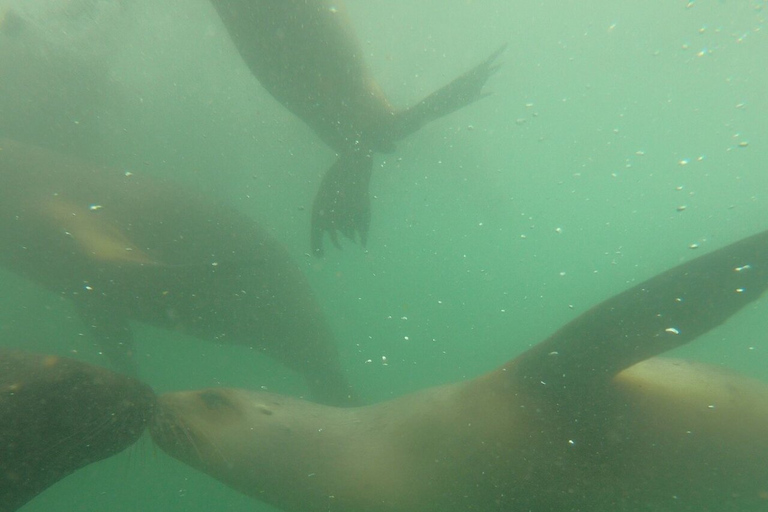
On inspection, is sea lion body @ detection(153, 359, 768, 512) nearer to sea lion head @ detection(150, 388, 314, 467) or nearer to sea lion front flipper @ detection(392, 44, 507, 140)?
sea lion head @ detection(150, 388, 314, 467)

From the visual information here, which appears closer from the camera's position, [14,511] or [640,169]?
[14,511]

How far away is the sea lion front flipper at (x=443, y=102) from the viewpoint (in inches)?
176

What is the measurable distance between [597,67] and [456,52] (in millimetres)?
11906

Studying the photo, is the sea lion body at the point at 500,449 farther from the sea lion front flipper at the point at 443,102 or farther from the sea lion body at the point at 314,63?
the sea lion front flipper at the point at 443,102

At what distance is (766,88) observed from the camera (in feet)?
88.9

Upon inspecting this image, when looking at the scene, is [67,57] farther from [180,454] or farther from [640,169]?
[640,169]

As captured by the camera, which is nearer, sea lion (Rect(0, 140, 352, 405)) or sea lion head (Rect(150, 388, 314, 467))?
sea lion head (Rect(150, 388, 314, 467))

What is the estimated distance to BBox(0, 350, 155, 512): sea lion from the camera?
1514 mm

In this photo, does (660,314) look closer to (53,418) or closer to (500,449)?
(500,449)

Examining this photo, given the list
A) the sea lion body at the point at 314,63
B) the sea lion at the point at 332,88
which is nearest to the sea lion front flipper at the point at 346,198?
the sea lion at the point at 332,88

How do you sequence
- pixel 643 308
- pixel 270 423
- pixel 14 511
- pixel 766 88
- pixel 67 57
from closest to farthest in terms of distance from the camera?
pixel 14 511, pixel 643 308, pixel 270 423, pixel 67 57, pixel 766 88

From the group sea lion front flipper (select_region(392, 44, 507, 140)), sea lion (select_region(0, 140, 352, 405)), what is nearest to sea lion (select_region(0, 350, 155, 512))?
sea lion (select_region(0, 140, 352, 405))

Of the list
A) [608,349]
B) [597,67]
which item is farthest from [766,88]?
[608,349]

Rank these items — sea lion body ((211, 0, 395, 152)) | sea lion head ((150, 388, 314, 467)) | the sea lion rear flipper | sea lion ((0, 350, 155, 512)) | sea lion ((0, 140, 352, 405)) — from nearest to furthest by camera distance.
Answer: sea lion ((0, 350, 155, 512))
the sea lion rear flipper
sea lion head ((150, 388, 314, 467))
sea lion body ((211, 0, 395, 152))
sea lion ((0, 140, 352, 405))
